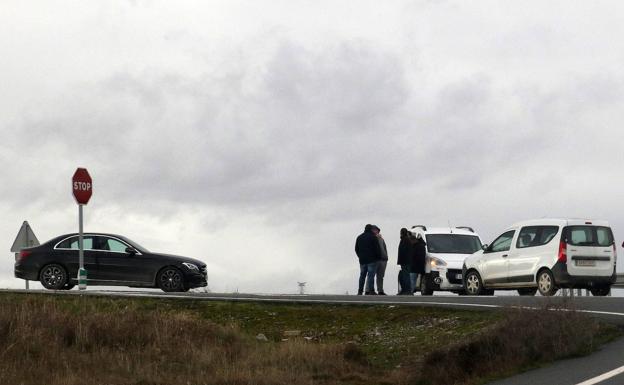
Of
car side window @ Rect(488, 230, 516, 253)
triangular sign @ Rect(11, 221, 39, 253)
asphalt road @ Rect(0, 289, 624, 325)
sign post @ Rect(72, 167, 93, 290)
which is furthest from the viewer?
triangular sign @ Rect(11, 221, 39, 253)

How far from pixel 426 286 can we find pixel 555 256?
6473 mm

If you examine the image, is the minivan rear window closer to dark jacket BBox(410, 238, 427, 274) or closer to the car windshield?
dark jacket BBox(410, 238, 427, 274)

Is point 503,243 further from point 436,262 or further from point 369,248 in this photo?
point 436,262

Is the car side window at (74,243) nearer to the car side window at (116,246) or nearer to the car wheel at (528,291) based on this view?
the car side window at (116,246)

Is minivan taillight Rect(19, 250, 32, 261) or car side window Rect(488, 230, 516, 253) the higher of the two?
minivan taillight Rect(19, 250, 32, 261)

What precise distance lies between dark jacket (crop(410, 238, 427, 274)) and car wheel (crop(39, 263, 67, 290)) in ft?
30.2

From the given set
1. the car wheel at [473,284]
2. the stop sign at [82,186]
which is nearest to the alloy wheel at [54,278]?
the stop sign at [82,186]

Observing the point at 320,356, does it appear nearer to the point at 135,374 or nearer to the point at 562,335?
the point at 135,374

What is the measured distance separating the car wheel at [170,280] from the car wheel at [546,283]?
29.9ft

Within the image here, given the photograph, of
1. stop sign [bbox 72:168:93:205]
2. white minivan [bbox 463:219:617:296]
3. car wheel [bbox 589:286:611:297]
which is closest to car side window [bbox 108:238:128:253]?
stop sign [bbox 72:168:93:205]

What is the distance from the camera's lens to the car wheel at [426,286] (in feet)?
105

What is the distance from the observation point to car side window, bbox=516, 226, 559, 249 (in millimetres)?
26672

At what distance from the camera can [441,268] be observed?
3225 centimetres

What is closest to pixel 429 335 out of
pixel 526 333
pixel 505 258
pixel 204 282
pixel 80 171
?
pixel 526 333
